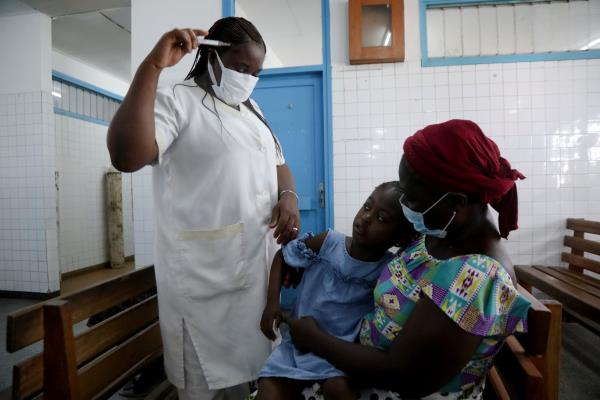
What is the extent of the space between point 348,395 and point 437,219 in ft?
1.70

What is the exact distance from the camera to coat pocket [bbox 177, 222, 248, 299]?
1.15 metres

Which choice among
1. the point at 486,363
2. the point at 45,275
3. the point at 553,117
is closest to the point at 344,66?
the point at 553,117

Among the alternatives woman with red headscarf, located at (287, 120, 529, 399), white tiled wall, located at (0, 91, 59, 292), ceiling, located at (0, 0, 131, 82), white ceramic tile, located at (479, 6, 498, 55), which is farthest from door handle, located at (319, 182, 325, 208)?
white tiled wall, located at (0, 91, 59, 292)

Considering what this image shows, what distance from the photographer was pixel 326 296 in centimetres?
119

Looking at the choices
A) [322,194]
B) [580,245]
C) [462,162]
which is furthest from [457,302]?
[580,245]

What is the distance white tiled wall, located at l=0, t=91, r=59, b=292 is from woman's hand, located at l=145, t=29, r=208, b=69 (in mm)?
4150

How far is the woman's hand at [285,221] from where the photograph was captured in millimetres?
1289

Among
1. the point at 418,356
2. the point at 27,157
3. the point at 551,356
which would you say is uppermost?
the point at 27,157

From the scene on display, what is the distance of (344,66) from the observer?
10.8 feet

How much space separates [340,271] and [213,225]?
474mm

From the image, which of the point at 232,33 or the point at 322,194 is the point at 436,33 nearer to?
the point at 322,194

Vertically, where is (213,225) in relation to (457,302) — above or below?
above

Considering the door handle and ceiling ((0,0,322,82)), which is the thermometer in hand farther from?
ceiling ((0,0,322,82))

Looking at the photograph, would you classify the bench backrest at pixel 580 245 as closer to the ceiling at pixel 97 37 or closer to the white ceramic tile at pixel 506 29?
the white ceramic tile at pixel 506 29
